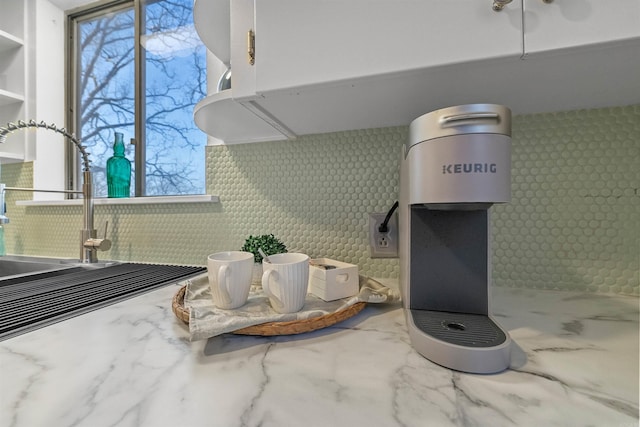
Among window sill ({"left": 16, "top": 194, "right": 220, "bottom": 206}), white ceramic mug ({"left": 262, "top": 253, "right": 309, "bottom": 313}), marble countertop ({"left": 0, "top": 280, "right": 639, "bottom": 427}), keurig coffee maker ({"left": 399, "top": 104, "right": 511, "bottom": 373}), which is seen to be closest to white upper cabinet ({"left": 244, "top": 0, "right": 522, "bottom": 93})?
keurig coffee maker ({"left": 399, "top": 104, "right": 511, "bottom": 373})

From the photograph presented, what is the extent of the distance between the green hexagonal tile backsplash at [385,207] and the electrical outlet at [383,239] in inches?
1.5

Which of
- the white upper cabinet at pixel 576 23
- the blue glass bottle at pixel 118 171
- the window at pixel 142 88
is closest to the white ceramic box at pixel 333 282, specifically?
the white upper cabinet at pixel 576 23

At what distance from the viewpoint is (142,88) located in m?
1.22

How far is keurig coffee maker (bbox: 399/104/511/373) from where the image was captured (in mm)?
337

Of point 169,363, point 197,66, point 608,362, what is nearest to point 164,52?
point 197,66

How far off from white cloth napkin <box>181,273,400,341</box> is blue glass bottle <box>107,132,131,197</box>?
2.48 feet

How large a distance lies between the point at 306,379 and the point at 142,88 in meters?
1.42

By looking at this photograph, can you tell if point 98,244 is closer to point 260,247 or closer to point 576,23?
point 260,247

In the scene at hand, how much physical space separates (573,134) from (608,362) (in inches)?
20.5

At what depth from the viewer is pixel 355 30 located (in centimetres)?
44

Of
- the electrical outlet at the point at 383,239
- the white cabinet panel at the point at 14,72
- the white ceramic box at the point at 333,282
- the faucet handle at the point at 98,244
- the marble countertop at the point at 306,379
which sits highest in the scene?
the white cabinet panel at the point at 14,72

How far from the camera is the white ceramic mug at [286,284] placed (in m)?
0.45

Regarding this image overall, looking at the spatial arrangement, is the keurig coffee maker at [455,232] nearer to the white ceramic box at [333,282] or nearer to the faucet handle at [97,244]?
the white ceramic box at [333,282]

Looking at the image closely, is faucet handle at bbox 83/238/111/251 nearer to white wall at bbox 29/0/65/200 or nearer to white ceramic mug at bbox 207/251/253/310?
white wall at bbox 29/0/65/200
